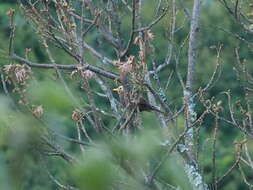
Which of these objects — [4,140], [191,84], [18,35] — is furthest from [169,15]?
[18,35]

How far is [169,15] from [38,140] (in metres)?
2.50

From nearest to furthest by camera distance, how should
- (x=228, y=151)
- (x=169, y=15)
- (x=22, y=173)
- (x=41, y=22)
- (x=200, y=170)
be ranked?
1. (x=22, y=173)
2. (x=41, y=22)
3. (x=200, y=170)
4. (x=169, y=15)
5. (x=228, y=151)

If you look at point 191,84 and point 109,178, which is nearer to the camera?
point 109,178

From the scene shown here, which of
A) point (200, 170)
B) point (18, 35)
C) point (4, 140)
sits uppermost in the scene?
point (4, 140)

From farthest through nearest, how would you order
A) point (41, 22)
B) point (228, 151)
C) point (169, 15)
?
point (228, 151) < point (169, 15) < point (41, 22)

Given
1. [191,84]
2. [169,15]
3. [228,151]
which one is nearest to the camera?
[191,84]

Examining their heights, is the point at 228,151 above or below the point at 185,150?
below

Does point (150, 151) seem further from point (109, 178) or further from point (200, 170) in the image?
point (200, 170)

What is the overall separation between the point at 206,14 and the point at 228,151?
12.2 ft

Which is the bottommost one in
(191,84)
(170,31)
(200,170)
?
(200,170)

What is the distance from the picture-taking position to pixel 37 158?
22.4 inches

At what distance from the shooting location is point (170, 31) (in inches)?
115

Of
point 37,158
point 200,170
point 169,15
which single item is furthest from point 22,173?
point 169,15

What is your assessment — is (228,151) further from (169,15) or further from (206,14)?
(169,15)
